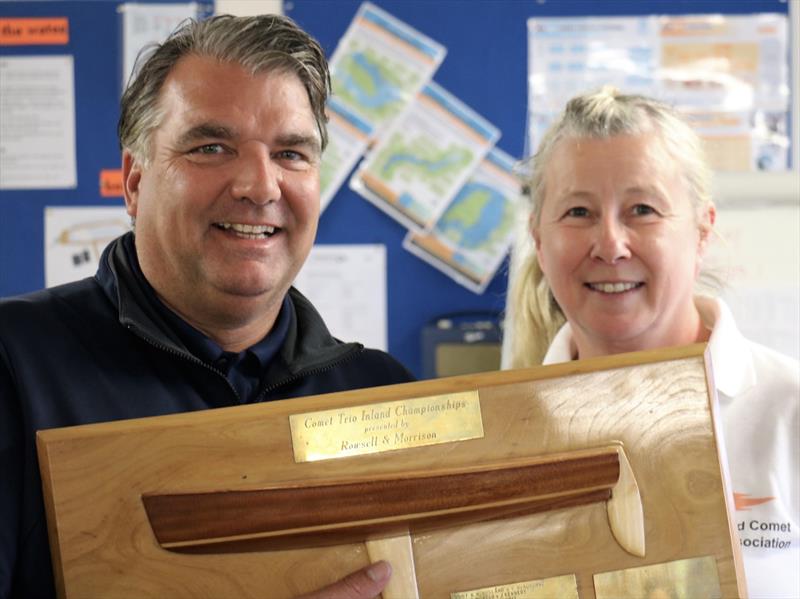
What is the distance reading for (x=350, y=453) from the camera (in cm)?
89

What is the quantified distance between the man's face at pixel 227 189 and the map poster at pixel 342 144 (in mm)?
1338

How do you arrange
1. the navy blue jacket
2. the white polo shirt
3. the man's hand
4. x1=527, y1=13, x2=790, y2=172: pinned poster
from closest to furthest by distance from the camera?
the man's hand, the navy blue jacket, the white polo shirt, x1=527, y1=13, x2=790, y2=172: pinned poster

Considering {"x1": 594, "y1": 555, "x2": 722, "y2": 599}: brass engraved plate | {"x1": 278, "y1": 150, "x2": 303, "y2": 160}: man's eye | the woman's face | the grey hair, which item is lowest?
{"x1": 594, "y1": 555, "x2": 722, "y2": 599}: brass engraved plate

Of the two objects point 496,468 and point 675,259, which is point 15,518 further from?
point 675,259

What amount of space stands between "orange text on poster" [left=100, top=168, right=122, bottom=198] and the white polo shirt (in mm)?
1731

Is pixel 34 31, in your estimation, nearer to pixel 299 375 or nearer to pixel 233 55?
pixel 233 55

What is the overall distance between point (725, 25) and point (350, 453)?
205 cm

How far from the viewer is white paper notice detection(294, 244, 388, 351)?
254cm

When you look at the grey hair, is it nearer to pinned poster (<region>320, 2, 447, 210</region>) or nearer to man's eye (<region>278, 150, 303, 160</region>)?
man's eye (<region>278, 150, 303, 160</region>)

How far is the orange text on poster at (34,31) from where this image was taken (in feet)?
8.30

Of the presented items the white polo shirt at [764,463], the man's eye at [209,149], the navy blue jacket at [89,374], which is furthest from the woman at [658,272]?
the man's eye at [209,149]

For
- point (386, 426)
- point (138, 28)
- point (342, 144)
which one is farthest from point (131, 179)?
point (138, 28)

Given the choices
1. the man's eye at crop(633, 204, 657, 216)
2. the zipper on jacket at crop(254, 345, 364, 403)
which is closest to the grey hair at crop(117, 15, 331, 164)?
the zipper on jacket at crop(254, 345, 364, 403)

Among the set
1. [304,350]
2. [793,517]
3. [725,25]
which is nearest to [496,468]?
[304,350]
